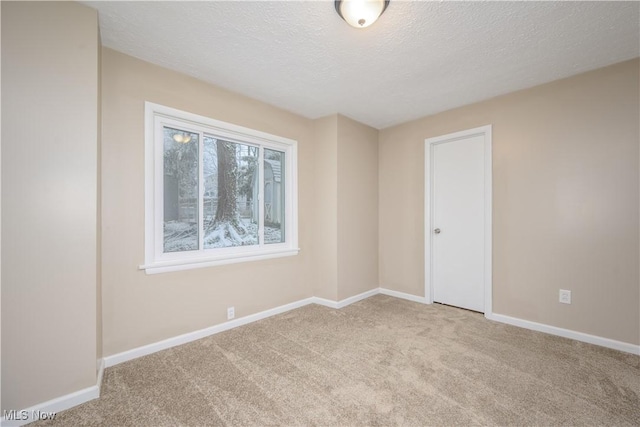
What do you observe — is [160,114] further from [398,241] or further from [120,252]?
[398,241]

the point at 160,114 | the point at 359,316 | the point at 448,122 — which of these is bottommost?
the point at 359,316

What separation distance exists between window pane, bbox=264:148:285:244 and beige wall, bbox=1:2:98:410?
178 centimetres

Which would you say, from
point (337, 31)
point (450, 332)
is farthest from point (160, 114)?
point (450, 332)

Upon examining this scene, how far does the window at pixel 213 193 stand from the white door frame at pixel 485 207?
5.63 feet

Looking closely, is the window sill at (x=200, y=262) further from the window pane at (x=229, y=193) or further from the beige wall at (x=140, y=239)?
the window pane at (x=229, y=193)

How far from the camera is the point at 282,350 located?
7.82 ft

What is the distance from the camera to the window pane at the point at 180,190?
252 centimetres

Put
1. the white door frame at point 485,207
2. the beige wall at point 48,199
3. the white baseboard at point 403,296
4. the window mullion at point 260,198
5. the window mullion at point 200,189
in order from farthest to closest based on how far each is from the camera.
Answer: the white baseboard at point 403,296 < the window mullion at point 260,198 < the white door frame at point 485,207 < the window mullion at point 200,189 < the beige wall at point 48,199

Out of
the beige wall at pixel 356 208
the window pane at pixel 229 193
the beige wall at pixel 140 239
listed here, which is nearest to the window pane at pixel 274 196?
the window pane at pixel 229 193

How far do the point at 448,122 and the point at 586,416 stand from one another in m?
2.95

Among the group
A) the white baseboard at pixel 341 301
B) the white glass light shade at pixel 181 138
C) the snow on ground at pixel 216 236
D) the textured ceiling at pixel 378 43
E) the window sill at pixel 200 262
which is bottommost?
the white baseboard at pixel 341 301

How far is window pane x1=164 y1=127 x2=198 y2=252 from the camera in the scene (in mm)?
2521

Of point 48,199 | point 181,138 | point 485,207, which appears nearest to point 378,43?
point 181,138

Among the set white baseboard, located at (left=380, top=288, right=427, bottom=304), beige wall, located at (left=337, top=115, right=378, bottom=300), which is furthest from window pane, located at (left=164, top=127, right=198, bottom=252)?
white baseboard, located at (left=380, top=288, right=427, bottom=304)
